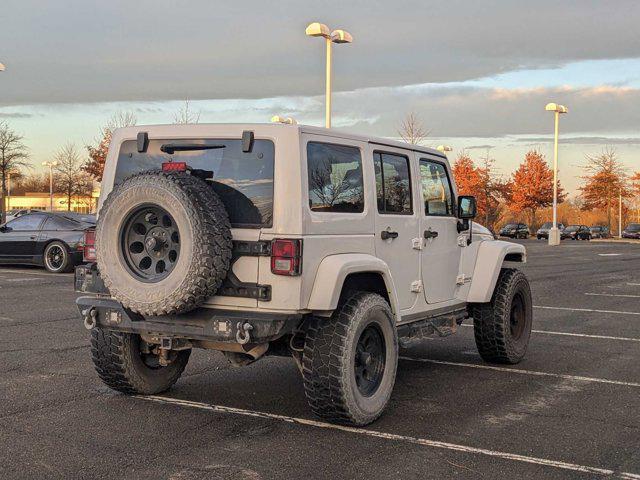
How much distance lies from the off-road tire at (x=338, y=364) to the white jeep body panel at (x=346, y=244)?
194 millimetres

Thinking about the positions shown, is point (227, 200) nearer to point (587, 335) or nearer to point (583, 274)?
point (587, 335)

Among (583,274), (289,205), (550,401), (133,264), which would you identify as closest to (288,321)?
(289,205)

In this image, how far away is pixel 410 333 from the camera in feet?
21.5

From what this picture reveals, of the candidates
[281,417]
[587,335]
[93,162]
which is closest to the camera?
[281,417]

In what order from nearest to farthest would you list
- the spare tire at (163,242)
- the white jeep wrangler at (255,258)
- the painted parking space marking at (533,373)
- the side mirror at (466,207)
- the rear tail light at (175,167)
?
the spare tire at (163,242), the white jeep wrangler at (255,258), the rear tail light at (175,167), the painted parking space marking at (533,373), the side mirror at (466,207)

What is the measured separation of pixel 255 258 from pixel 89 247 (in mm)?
1465

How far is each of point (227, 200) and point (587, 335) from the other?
6467mm

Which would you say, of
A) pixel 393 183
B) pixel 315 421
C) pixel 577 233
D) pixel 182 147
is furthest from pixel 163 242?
pixel 577 233

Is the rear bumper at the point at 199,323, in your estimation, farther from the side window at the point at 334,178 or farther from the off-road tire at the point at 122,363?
the side window at the point at 334,178

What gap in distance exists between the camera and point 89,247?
228 inches

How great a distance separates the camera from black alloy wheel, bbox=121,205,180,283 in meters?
5.19

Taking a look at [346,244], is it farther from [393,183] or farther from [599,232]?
[599,232]

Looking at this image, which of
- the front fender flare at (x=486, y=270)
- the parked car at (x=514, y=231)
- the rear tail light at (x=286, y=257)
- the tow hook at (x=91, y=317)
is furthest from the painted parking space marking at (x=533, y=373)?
the parked car at (x=514, y=231)

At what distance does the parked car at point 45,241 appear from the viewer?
17469mm
